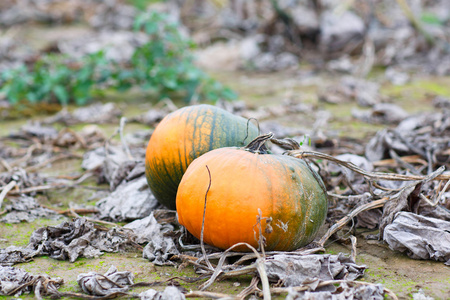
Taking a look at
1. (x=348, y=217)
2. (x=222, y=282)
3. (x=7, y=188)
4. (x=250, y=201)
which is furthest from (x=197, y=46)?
(x=222, y=282)

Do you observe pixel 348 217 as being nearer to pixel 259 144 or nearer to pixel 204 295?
pixel 259 144

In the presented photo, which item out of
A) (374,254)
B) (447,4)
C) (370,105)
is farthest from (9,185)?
(447,4)

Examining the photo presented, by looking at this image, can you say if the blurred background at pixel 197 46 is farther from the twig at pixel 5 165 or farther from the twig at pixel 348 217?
the twig at pixel 348 217

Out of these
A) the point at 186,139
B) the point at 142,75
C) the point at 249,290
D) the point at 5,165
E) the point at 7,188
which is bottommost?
the point at 5,165

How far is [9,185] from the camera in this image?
Result: 286 cm

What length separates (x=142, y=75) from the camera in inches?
233

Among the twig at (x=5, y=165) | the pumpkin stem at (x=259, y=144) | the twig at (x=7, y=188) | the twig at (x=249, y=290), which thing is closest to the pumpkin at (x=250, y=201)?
the pumpkin stem at (x=259, y=144)

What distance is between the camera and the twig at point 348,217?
7.06ft

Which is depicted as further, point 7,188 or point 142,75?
point 142,75

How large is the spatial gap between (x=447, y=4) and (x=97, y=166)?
44.6 feet

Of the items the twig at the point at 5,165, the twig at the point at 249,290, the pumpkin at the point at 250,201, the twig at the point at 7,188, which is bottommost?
the twig at the point at 5,165

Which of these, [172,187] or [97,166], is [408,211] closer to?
[172,187]

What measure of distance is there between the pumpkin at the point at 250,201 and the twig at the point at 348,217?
0.10 metres

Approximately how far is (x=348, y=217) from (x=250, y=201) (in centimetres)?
63
